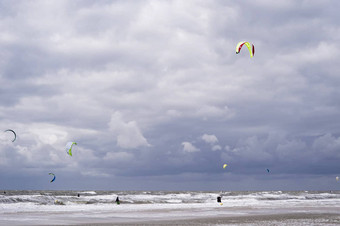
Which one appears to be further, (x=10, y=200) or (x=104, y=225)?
(x=10, y=200)

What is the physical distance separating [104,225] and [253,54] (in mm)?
16727

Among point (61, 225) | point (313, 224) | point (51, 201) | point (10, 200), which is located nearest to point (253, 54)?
point (313, 224)

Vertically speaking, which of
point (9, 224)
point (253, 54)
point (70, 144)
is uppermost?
point (253, 54)

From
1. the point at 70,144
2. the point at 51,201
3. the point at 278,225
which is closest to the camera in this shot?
the point at 278,225

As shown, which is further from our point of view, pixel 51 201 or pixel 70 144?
pixel 51 201

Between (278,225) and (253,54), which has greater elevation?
(253,54)

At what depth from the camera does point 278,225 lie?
712 inches

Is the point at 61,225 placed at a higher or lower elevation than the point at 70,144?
lower

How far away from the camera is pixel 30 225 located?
60.1 feet

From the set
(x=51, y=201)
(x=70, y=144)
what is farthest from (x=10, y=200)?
(x=70, y=144)

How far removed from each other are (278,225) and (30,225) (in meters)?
12.0

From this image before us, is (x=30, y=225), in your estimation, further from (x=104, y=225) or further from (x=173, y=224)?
(x=173, y=224)

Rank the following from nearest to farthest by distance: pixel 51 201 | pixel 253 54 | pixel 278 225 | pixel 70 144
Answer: pixel 278 225 < pixel 253 54 < pixel 70 144 < pixel 51 201

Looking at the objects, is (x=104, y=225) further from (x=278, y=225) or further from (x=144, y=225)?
(x=278, y=225)
